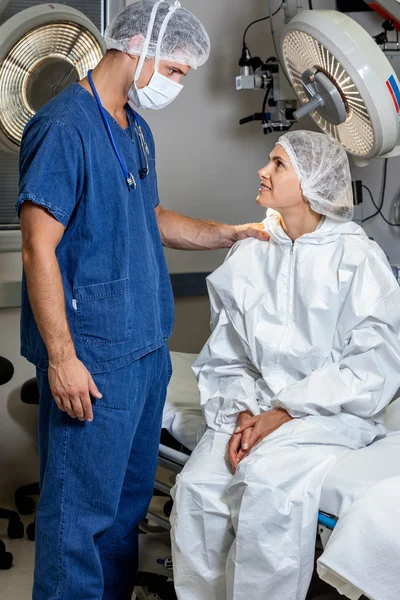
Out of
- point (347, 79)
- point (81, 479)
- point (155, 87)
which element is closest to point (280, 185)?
point (347, 79)

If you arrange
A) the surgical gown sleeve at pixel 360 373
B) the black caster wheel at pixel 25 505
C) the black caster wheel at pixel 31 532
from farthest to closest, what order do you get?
the black caster wheel at pixel 25 505, the black caster wheel at pixel 31 532, the surgical gown sleeve at pixel 360 373

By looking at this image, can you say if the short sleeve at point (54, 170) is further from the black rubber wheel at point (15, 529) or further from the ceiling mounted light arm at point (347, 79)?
the black rubber wheel at point (15, 529)

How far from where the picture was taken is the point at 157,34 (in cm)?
158

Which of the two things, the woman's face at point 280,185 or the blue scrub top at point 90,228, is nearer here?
the blue scrub top at point 90,228

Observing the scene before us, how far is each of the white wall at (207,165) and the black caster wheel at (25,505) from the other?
17 centimetres

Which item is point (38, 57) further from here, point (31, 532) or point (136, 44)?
point (31, 532)

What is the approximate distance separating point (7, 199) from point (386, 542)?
76.6 inches

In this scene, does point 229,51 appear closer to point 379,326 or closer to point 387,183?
point 387,183

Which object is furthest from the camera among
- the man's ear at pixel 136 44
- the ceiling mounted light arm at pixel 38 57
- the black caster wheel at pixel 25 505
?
the black caster wheel at pixel 25 505

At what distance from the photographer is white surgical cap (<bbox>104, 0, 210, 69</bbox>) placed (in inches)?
62.0

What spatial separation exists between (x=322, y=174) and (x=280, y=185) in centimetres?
11

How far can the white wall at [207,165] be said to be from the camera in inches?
114

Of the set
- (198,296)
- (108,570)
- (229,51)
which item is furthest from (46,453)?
(229,51)

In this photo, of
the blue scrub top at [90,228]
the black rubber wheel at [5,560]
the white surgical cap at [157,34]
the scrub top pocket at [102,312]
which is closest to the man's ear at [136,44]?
the white surgical cap at [157,34]
